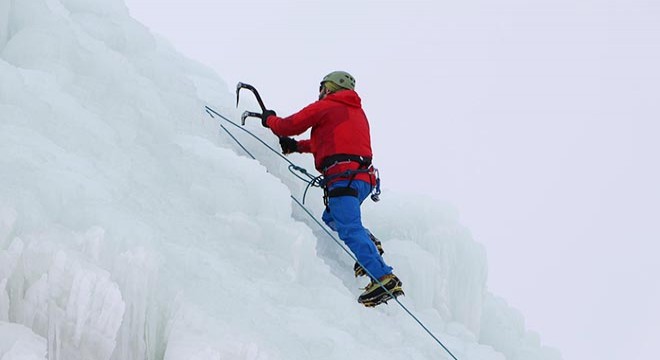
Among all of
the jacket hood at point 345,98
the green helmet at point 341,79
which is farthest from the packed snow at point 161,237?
the jacket hood at point 345,98

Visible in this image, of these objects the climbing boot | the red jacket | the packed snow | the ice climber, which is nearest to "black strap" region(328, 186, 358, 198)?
the ice climber

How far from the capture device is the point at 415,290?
6.65 meters

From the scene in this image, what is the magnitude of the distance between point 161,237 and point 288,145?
3084 millimetres

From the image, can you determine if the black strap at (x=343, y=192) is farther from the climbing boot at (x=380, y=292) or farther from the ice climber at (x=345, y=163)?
the climbing boot at (x=380, y=292)

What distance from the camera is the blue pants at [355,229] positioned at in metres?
5.61

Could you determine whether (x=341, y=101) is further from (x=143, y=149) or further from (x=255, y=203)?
(x=143, y=149)

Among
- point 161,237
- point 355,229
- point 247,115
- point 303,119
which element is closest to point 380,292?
point 355,229

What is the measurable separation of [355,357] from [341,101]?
269 centimetres

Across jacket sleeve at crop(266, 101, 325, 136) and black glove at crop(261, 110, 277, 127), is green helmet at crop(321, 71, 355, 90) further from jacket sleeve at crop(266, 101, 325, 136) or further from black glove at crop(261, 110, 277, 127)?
black glove at crop(261, 110, 277, 127)

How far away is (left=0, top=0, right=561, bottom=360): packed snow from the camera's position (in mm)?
2756

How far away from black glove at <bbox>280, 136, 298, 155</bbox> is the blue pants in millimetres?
812

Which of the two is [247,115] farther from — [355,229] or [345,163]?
[355,229]

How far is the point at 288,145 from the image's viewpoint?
21.5 feet

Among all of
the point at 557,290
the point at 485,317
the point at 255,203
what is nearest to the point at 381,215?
the point at 485,317
